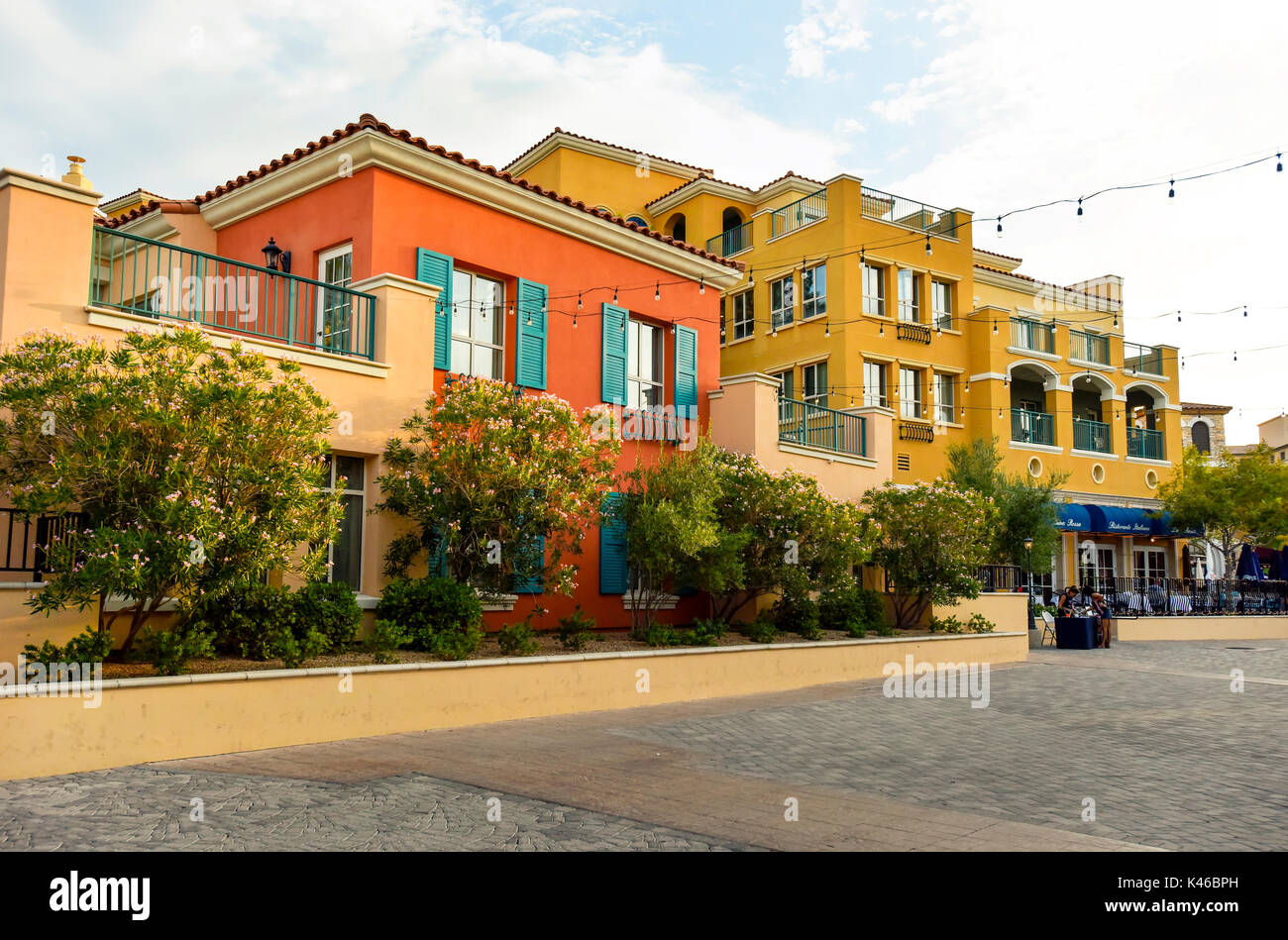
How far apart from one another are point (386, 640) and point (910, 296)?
22185 mm

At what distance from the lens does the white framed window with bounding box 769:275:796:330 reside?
29.3 meters

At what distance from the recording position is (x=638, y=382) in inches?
681

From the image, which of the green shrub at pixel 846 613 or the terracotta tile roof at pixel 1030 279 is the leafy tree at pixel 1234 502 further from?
the green shrub at pixel 846 613

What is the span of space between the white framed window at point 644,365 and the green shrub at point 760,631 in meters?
4.09

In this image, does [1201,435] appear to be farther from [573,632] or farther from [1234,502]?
[573,632]

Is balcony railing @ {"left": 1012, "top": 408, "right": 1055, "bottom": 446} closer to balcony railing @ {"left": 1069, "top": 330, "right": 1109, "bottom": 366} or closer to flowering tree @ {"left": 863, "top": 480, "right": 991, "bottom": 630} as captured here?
balcony railing @ {"left": 1069, "top": 330, "right": 1109, "bottom": 366}

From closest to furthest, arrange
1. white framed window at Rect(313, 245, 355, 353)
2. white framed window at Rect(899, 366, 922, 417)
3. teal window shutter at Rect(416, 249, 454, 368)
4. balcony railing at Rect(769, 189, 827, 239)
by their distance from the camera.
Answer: white framed window at Rect(313, 245, 355, 353)
teal window shutter at Rect(416, 249, 454, 368)
white framed window at Rect(899, 366, 922, 417)
balcony railing at Rect(769, 189, 827, 239)

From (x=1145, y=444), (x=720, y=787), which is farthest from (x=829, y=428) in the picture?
(x=1145, y=444)

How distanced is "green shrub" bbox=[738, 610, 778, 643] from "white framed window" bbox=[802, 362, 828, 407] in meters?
12.4

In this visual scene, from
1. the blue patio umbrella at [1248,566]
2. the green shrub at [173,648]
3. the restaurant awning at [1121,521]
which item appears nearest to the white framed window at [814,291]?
the restaurant awning at [1121,521]

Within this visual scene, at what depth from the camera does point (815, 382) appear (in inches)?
1115

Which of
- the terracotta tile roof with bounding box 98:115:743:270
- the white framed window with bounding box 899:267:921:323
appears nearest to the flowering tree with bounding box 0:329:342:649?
Answer: the terracotta tile roof with bounding box 98:115:743:270
